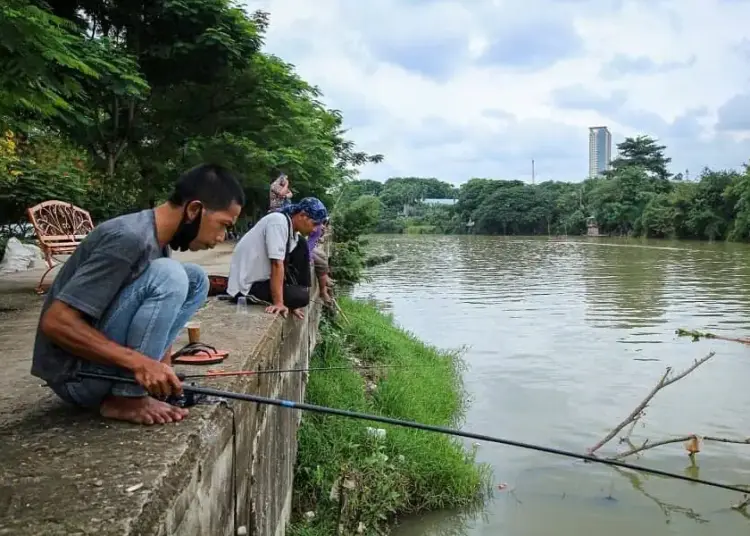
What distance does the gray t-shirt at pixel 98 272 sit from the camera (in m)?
2.23

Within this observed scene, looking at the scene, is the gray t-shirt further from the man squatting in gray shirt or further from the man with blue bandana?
the man with blue bandana

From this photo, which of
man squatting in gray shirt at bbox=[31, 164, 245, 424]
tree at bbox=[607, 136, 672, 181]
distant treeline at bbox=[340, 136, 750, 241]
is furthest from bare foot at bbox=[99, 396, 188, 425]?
tree at bbox=[607, 136, 672, 181]

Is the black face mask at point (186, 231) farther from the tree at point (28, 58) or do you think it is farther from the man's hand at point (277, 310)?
the tree at point (28, 58)

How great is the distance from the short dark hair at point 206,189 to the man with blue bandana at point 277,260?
2623mm

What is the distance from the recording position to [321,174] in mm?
16406

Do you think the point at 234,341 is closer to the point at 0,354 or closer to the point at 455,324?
the point at 0,354

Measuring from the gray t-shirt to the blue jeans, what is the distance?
3 centimetres

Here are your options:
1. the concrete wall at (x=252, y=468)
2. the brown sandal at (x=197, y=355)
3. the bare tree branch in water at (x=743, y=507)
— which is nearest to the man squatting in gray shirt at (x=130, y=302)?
the concrete wall at (x=252, y=468)

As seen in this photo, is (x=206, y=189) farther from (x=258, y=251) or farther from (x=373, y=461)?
(x=373, y=461)

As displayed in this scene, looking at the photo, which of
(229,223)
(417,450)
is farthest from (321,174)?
(229,223)

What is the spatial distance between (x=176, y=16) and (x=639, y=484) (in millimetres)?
9687

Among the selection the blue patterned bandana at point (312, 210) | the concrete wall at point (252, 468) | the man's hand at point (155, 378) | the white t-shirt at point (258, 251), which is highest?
the blue patterned bandana at point (312, 210)

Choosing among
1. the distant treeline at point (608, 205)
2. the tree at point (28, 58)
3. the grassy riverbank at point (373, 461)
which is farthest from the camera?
the distant treeline at point (608, 205)

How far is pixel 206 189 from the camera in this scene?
244 cm
